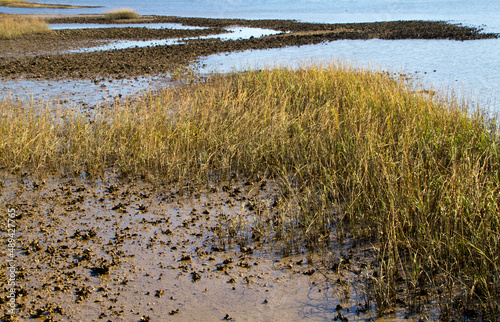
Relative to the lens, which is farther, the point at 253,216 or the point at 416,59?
the point at 416,59

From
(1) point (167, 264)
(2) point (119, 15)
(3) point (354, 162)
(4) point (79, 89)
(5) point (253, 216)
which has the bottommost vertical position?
(1) point (167, 264)

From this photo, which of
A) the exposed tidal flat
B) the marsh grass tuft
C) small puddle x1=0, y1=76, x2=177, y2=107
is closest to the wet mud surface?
the exposed tidal flat

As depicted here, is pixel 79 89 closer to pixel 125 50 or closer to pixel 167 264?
pixel 125 50

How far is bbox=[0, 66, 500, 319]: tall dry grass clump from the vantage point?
4.10 meters

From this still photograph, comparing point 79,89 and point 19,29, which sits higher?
point 19,29

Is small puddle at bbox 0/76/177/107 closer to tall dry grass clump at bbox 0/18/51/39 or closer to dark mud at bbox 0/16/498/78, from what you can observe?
dark mud at bbox 0/16/498/78

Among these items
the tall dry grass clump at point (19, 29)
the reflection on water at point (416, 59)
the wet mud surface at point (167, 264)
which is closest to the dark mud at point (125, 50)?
the tall dry grass clump at point (19, 29)

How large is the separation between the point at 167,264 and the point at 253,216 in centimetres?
144

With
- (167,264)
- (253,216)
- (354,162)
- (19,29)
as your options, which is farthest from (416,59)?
(19,29)

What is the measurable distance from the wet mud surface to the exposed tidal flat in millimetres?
20

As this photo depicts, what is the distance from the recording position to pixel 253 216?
18.1 feet

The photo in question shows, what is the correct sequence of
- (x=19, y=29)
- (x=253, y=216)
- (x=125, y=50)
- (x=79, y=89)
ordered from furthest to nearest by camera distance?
(x=19, y=29), (x=125, y=50), (x=79, y=89), (x=253, y=216)

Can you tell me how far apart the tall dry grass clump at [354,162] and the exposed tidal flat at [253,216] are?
0.03 m

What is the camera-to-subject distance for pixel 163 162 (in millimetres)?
6820
